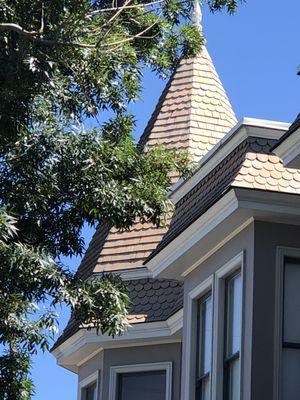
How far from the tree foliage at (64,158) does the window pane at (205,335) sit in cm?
135

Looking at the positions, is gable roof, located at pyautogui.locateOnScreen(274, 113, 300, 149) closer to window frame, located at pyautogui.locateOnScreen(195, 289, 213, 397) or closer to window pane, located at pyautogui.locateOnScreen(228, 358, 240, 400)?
window pane, located at pyautogui.locateOnScreen(228, 358, 240, 400)

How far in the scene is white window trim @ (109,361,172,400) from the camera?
22.3 meters

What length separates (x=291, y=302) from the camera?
18.1m

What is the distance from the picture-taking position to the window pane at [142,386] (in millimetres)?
22625

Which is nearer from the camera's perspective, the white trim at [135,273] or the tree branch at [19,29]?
the tree branch at [19,29]

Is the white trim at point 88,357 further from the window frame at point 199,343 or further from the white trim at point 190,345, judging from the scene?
the window frame at point 199,343

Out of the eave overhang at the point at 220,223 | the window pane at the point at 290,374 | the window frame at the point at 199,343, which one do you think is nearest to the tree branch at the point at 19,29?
the eave overhang at the point at 220,223

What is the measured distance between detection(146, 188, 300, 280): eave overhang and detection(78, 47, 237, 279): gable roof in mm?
3279

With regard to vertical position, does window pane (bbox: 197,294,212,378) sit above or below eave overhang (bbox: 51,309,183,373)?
below

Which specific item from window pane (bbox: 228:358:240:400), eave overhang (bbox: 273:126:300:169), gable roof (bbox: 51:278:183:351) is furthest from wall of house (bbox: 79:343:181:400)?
eave overhang (bbox: 273:126:300:169)

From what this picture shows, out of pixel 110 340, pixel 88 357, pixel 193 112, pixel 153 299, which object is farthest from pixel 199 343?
pixel 193 112

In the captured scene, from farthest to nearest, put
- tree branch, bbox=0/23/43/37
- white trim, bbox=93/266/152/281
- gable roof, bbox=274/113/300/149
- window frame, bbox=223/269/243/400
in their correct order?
white trim, bbox=93/266/152/281 → window frame, bbox=223/269/243/400 → gable roof, bbox=274/113/300/149 → tree branch, bbox=0/23/43/37

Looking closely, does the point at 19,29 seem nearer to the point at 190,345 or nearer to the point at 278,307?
the point at 278,307

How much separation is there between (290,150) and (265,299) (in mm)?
1993
